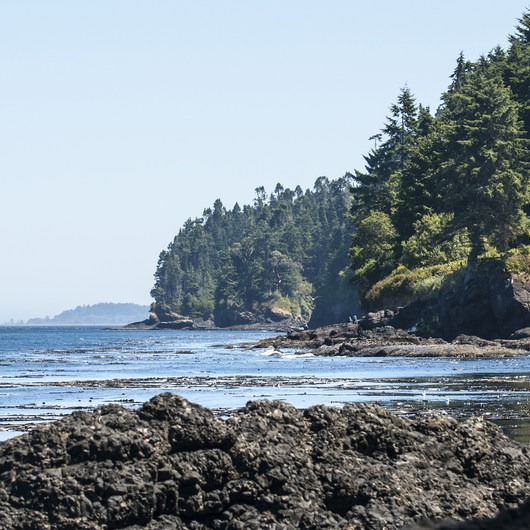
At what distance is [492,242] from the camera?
8781cm

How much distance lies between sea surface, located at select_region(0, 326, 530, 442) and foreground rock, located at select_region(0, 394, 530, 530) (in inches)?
341

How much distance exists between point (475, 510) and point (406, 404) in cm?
1975

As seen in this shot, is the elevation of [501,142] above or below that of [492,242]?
above

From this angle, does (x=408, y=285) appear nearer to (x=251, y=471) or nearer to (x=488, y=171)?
(x=488, y=171)

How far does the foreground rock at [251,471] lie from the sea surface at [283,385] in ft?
28.4

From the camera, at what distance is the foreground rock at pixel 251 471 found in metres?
13.4

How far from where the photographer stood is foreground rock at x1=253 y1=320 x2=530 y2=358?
69688mm

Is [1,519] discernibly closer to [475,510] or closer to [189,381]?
[475,510]

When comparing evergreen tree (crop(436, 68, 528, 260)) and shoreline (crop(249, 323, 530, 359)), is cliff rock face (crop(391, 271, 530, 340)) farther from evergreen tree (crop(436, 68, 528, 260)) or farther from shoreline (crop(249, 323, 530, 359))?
evergreen tree (crop(436, 68, 528, 260))

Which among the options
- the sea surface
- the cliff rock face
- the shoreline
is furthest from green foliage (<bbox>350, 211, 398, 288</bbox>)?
the sea surface

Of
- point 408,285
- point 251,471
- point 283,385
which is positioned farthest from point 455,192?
point 251,471

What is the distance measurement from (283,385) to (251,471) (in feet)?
106

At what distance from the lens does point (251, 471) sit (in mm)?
14289

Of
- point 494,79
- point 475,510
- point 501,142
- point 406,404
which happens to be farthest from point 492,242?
point 475,510
